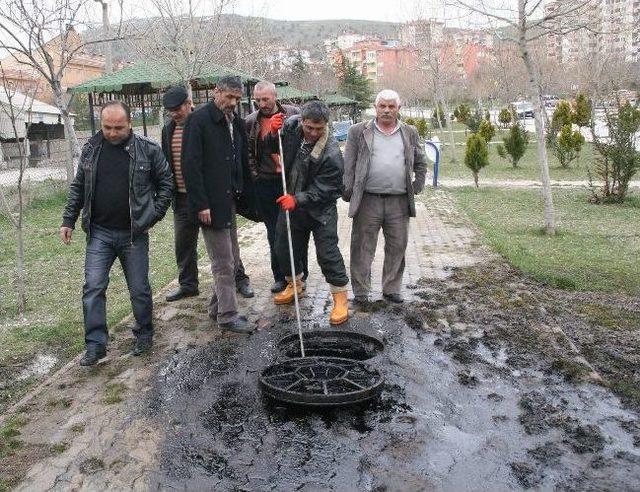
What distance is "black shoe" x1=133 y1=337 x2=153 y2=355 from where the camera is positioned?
4848 millimetres

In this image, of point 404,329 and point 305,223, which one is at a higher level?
point 305,223

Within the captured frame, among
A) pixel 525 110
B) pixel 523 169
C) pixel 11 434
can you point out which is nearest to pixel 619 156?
pixel 523 169

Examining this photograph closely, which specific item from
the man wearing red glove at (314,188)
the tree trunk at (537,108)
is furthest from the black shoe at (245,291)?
the tree trunk at (537,108)

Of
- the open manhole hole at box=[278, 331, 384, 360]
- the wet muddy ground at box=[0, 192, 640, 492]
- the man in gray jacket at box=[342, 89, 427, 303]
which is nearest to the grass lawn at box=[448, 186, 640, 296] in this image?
the wet muddy ground at box=[0, 192, 640, 492]

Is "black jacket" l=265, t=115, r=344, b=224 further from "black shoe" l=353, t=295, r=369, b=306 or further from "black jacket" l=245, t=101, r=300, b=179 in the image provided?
"black shoe" l=353, t=295, r=369, b=306

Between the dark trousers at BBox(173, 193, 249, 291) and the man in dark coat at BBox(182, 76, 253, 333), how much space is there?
1.58 feet

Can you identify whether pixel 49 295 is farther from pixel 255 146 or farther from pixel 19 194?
pixel 255 146

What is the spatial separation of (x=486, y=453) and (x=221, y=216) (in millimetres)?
2628

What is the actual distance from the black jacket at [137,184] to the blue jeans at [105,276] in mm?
105

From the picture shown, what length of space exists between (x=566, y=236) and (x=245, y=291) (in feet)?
18.9

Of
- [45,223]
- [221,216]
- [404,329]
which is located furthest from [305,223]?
[45,223]

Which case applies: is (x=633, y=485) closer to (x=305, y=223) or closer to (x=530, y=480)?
(x=530, y=480)

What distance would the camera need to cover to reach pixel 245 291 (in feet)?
20.7

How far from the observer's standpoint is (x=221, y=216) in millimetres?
5059
